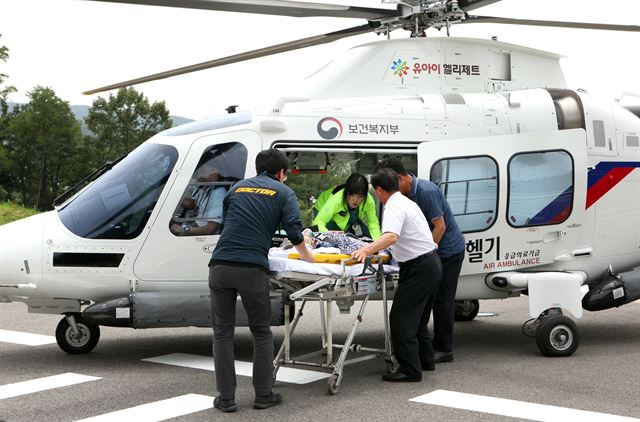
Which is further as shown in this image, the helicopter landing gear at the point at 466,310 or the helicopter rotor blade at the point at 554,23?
the helicopter landing gear at the point at 466,310

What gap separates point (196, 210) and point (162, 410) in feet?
7.29

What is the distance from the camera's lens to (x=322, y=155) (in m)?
8.27

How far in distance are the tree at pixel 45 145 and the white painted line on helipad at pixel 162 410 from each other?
53677mm

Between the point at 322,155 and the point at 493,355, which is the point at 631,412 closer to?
the point at 493,355

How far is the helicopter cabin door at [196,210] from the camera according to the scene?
→ 285 inches

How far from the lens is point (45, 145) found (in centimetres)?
5781

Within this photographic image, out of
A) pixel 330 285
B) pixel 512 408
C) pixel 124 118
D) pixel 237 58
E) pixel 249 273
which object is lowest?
pixel 512 408

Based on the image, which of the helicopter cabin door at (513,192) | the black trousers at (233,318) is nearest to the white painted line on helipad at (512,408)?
the black trousers at (233,318)

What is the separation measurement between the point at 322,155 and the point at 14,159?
183 feet

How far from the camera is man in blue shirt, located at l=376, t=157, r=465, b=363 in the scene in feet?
22.7

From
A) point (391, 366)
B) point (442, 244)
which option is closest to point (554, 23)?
point (442, 244)

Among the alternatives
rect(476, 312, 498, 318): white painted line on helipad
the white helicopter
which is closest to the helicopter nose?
the white helicopter

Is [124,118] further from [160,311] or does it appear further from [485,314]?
[160,311]

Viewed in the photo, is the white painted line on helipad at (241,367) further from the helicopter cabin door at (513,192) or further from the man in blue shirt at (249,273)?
the helicopter cabin door at (513,192)
